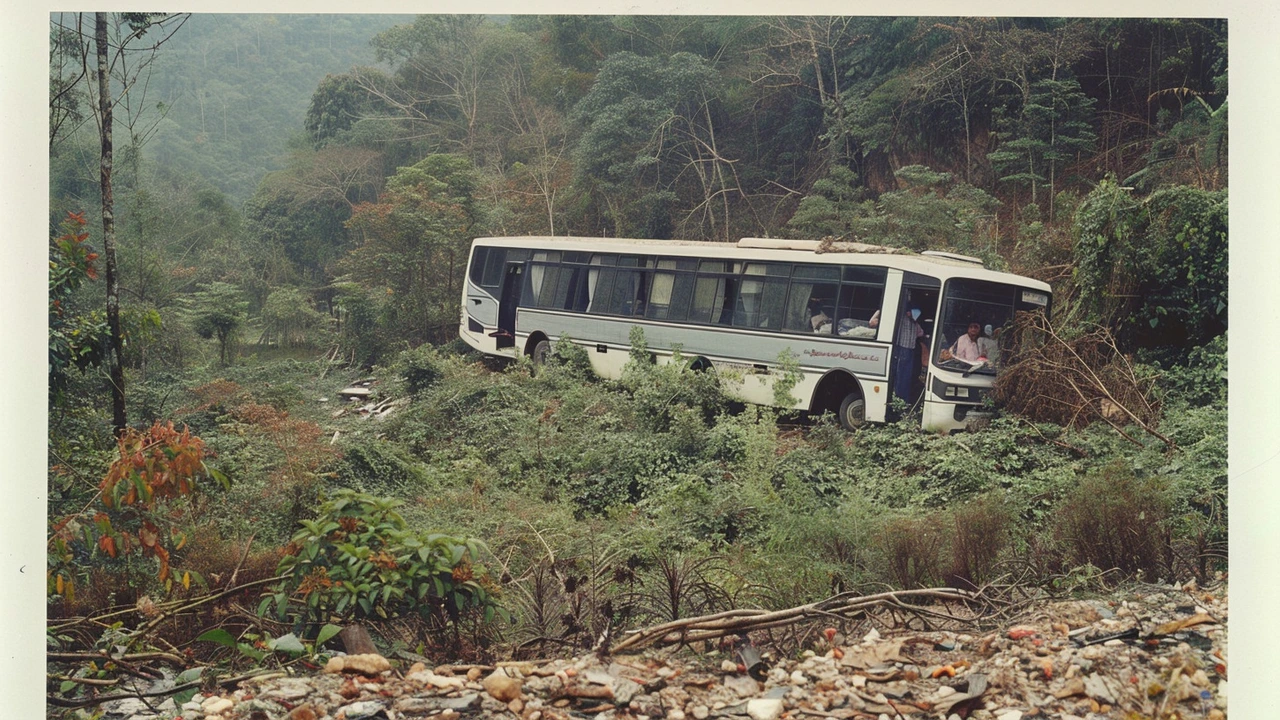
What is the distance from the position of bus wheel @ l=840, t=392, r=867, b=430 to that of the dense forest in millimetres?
219

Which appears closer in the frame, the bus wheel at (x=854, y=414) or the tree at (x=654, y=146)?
the bus wheel at (x=854, y=414)

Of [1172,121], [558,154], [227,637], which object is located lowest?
[227,637]

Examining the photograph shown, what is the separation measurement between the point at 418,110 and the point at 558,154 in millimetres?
1292

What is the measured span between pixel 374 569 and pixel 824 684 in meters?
2.33

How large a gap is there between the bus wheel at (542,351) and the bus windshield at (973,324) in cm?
286

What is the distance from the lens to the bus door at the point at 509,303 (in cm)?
766

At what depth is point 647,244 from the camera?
25.3 feet

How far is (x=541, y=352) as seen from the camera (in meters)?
7.59

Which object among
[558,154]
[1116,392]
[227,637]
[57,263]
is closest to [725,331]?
[558,154]

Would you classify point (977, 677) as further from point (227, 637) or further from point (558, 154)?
point (558, 154)

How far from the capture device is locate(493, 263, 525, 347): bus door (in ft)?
25.1

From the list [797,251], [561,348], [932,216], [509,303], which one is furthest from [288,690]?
[932,216]

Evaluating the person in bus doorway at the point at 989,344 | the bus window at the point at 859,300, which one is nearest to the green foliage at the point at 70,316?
the bus window at the point at 859,300

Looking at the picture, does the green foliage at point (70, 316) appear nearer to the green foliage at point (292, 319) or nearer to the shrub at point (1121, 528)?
the green foliage at point (292, 319)
